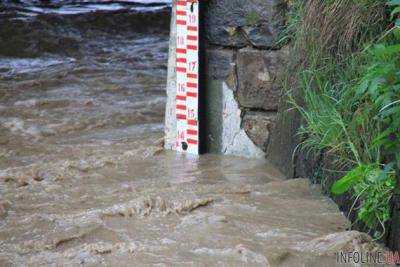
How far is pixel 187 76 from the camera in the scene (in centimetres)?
518

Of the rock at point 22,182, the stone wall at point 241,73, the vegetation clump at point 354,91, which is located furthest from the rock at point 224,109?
the rock at point 22,182

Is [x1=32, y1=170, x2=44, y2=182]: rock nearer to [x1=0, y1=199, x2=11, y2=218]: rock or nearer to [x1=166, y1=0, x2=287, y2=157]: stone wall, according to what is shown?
[x1=0, y1=199, x2=11, y2=218]: rock

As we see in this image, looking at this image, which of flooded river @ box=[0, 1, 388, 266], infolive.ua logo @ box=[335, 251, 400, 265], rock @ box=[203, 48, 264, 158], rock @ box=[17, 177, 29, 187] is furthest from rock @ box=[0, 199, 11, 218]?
infolive.ua logo @ box=[335, 251, 400, 265]

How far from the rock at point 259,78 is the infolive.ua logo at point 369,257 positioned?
1.71m

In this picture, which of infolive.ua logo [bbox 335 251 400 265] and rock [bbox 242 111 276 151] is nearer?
infolive.ua logo [bbox 335 251 400 265]

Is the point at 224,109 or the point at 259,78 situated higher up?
the point at 259,78

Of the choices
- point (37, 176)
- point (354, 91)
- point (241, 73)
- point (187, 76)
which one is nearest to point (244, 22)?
point (241, 73)

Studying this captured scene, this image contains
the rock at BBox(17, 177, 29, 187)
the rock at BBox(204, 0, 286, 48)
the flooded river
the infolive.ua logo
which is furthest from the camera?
the rock at BBox(204, 0, 286, 48)

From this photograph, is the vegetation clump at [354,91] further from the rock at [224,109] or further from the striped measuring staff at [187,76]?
the striped measuring staff at [187,76]

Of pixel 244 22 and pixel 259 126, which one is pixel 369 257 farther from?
pixel 244 22

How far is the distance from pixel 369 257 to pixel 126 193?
5.02ft

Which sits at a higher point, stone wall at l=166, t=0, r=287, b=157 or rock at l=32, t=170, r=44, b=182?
stone wall at l=166, t=0, r=287, b=157

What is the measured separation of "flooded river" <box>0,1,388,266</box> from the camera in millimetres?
3623

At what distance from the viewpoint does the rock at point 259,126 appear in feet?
16.6
